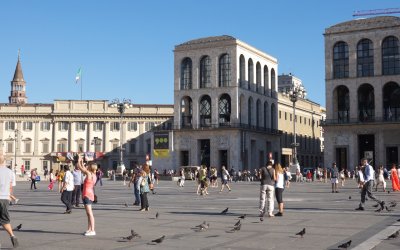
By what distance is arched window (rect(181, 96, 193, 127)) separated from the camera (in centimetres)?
8456

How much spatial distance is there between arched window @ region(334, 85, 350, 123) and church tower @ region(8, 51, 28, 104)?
8381 centimetres

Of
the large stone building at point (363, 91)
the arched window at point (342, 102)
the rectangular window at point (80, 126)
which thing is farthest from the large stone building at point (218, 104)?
the rectangular window at point (80, 126)

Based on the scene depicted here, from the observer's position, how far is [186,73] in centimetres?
8419

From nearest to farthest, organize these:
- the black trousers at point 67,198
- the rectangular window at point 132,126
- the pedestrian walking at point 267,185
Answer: the pedestrian walking at point 267,185, the black trousers at point 67,198, the rectangular window at point 132,126

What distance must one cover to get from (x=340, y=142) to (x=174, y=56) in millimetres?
28196

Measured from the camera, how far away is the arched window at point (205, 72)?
3241 inches

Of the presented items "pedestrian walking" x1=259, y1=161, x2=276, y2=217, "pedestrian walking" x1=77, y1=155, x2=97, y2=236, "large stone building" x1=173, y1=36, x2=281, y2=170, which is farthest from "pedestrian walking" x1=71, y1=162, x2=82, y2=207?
"large stone building" x1=173, y1=36, x2=281, y2=170

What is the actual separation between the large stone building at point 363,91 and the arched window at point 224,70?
1413 centimetres

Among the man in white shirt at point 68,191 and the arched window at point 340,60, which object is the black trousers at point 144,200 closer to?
the man in white shirt at point 68,191

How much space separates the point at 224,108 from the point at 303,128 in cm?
3311

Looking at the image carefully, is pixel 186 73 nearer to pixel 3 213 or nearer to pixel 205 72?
pixel 205 72

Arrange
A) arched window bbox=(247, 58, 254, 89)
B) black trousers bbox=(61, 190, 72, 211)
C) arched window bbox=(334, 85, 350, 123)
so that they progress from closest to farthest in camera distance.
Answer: black trousers bbox=(61, 190, 72, 211) < arched window bbox=(334, 85, 350, 123) < arched window bbox=(247, 58, 254, 89)

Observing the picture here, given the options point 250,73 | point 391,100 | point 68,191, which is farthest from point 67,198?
point 250,73

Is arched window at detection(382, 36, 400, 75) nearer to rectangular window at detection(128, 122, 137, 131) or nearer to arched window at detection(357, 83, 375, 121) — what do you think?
arched window at detection(357, 83, 375, 121)
